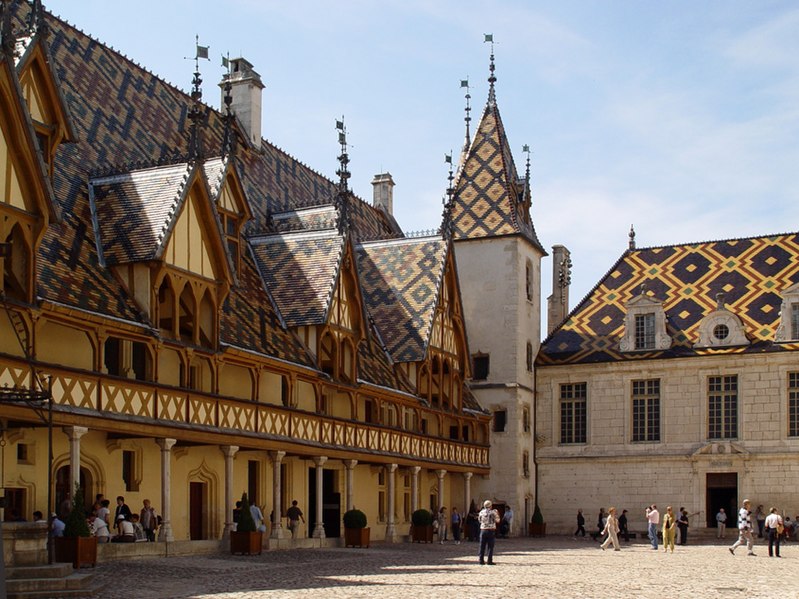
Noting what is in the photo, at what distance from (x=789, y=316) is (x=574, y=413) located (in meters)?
7.85

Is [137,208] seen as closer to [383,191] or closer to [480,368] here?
[480,368]

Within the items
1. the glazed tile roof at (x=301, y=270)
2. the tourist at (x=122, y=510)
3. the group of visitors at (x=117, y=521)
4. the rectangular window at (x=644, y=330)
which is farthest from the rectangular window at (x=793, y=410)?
the tourist at (x=122, y=510)

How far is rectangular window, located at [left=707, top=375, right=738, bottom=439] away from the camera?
40.6m

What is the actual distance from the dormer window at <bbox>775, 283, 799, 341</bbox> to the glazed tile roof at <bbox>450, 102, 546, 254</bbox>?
28.7 ft

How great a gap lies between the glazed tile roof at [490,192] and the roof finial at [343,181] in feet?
28.7

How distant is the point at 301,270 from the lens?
98.2ft

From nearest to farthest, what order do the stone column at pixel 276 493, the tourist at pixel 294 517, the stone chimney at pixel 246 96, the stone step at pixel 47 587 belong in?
the stone step at pixel 47 587
the stone column at pixel 276 493
the tourist at pixel 294 517
the stone chimney at pixel 246 96

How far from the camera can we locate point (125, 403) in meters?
21.1

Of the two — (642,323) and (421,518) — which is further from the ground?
(642,323)

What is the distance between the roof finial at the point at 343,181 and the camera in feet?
99.8

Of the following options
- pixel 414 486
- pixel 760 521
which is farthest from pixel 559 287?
pixel 414 486

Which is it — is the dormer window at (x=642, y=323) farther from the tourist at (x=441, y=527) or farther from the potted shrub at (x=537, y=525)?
the tourist at (x=441, y=527)

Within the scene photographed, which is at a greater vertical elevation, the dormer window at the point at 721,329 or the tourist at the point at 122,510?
the dormer window at the point at 721,329

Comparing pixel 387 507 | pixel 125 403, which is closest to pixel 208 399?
pixel 125 403
